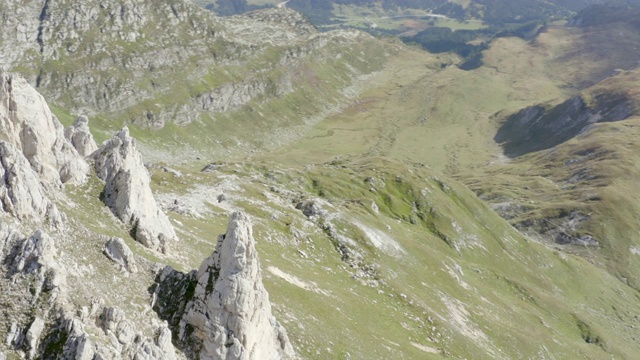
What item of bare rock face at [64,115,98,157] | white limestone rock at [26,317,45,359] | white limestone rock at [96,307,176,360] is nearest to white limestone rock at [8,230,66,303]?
white limestone rock at [26,317,45,359]

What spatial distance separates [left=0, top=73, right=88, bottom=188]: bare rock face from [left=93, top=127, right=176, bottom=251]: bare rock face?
3.06 meters

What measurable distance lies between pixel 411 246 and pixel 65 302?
8590 cm

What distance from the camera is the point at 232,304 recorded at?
3769cm

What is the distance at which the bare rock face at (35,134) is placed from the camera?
41.6 meters

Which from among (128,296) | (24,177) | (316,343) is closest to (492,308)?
(316,343)

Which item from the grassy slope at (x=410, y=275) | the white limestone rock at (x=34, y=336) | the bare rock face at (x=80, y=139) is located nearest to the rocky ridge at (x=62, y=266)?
the white limestone rock at (x=34, y=336)

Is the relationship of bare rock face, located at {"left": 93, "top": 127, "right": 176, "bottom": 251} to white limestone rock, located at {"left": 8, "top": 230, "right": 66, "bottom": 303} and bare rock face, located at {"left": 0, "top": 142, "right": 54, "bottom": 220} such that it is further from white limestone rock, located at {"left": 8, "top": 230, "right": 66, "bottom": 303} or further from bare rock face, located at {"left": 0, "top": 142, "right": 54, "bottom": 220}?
white limestone rock, located at {"left": 8, "top": 230, "right": 66, "bottom": 303}

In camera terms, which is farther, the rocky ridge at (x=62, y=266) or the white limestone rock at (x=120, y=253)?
the white limestone rock at (x=120, y=253)

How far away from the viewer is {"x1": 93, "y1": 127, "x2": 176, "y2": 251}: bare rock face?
152ft

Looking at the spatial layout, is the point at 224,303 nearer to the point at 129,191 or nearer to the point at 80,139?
the point at 129,191

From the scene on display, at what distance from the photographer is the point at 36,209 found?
1431 inches

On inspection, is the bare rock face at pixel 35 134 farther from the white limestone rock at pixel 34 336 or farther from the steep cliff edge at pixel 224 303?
the white limestone rock at pixel 34 336

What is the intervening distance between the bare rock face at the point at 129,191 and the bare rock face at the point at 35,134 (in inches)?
120

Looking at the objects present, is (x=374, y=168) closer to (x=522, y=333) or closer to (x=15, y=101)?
(x=522, y=333)
